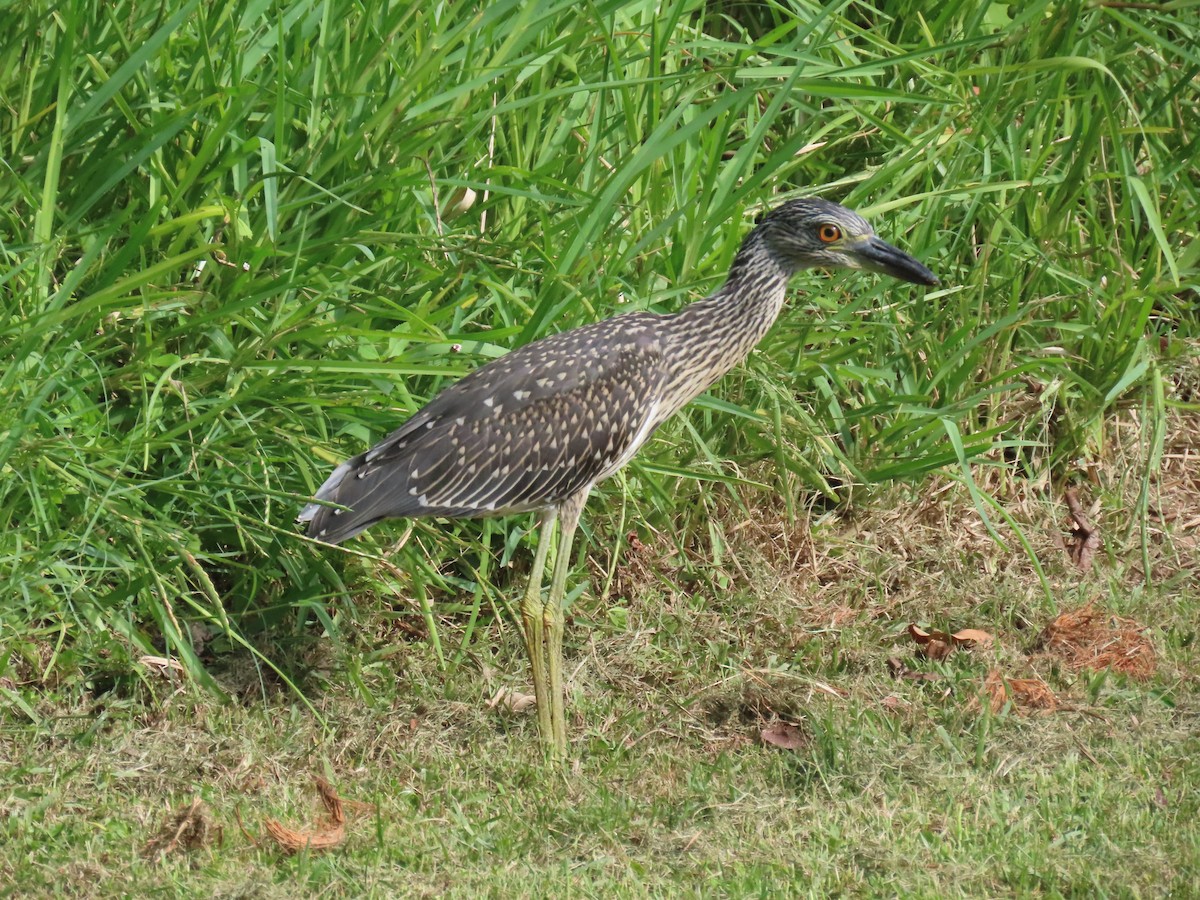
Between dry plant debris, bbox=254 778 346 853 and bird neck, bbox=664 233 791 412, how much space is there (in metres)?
1.75

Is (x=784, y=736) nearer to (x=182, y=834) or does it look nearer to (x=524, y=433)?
(x=524, y=433)

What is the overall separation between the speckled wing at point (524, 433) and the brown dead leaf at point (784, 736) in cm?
97

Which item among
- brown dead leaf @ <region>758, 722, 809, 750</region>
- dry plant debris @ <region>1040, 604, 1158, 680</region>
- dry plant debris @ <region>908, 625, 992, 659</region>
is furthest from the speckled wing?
dry plant debris @ <region>1040, 604, 1158, 680</region>

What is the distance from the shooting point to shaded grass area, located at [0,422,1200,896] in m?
4.22

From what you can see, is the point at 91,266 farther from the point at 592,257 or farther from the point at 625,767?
the point at 625,767

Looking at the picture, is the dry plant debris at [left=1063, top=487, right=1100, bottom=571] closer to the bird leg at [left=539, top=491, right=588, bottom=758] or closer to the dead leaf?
the bird leg at [left=539, top=491, right=588, bottom=758]

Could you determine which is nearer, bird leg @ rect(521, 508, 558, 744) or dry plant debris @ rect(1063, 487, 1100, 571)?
bird leg @ rect(521, 508, 558, 744)

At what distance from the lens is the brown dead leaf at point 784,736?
511 centimetres

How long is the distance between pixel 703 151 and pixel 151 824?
3121mm

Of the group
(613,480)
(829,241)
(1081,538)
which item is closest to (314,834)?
(613,480)

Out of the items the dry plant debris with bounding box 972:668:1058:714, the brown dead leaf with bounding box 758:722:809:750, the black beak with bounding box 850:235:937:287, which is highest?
the black beak with bounding box 850:235:937:287

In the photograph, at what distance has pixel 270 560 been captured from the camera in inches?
212

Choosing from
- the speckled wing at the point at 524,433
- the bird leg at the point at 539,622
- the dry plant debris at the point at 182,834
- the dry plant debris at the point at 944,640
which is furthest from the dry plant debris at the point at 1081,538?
the dry plant debris at the point at 182,834

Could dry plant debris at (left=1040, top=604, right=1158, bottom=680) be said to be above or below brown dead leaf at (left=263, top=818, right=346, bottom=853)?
below
